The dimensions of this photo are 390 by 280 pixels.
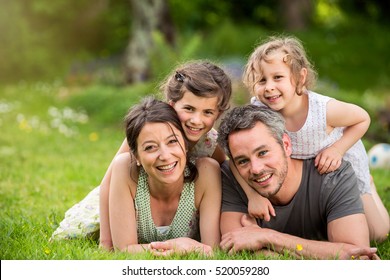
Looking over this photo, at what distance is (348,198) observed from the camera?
4.09 m

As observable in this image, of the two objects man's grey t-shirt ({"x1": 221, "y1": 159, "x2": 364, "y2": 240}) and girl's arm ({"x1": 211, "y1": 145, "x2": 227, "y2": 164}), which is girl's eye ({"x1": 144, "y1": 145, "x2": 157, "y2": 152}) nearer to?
man's grey t-shirt ({"x1": 221, "y1": 159, "x2": 364, "y2": 240})

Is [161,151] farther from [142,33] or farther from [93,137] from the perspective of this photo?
[142,33]

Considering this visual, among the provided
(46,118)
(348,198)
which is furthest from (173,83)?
(46,118)

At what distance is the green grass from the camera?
13.8ft

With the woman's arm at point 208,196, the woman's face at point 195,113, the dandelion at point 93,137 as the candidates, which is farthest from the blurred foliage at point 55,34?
the woman's arm at point 208,196

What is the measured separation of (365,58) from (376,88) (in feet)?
5.56

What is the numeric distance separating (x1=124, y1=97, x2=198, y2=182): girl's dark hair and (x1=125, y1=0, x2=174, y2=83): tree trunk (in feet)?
24.3

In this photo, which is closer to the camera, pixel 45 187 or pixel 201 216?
pixel 201 216

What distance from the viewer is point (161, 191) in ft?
13.9

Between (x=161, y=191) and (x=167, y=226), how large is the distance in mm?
246

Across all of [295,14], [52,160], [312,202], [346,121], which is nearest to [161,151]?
[312,202]

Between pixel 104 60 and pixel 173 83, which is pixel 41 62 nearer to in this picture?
pixel 104 60
